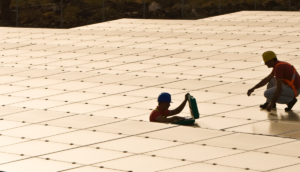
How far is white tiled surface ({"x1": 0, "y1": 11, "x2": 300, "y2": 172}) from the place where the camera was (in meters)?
6.72

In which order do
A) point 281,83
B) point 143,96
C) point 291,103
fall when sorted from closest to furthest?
point 281,83 → point 291,103 → point 143,96

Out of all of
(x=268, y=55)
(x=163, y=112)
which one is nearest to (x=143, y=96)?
(x=163, y=112)

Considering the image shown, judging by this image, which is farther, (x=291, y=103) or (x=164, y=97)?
(x=291, y=103)

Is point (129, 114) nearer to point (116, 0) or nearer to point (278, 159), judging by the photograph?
point (278, 159)

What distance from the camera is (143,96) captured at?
10.8 metres

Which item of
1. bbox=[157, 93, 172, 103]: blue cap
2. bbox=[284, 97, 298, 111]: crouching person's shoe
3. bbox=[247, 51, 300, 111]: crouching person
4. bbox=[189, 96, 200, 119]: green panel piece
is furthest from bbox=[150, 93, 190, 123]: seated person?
bbox=[284, 97, 298, 111]: crouching person's shoe

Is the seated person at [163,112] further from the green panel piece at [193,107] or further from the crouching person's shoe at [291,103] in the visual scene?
the crouching person's shoe at [291,103]

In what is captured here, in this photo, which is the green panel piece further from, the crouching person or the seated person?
the crouching person

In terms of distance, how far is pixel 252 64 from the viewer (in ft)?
42.5

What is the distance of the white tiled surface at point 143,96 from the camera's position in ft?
22.1

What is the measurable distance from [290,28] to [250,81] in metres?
5.99

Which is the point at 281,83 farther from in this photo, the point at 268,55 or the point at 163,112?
the point at 163,112

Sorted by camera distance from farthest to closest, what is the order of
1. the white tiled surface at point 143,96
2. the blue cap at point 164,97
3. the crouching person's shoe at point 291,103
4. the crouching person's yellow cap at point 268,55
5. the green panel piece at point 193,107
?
→ 1. the crouching person's shoe at point 291,103
2. the crouching person's yellow cap at point 268,55
3. the green panel piece at point 193,107
4. the blue cap at point 164,97
5. the white tiled surface at point 143,96

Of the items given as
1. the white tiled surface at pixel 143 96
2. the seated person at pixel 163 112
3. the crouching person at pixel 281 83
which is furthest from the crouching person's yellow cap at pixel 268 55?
the seated person at pixel 163 112
